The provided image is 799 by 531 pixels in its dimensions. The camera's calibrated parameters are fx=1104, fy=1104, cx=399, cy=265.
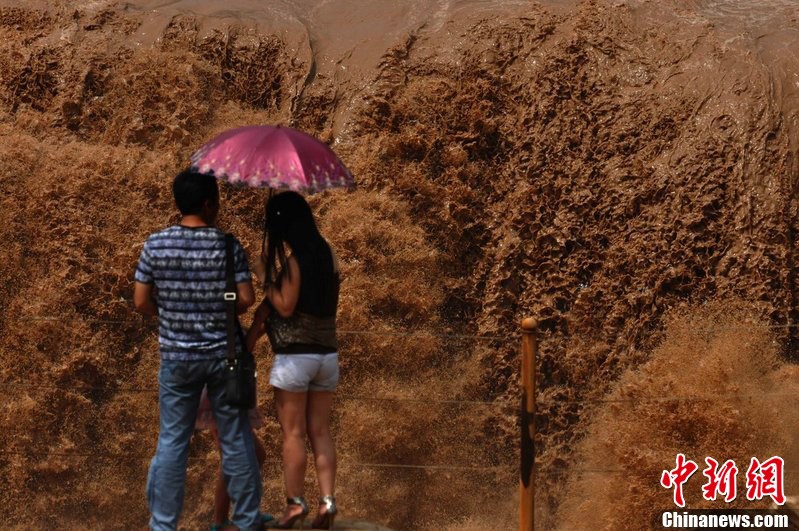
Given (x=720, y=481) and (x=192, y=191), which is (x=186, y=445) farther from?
(x=720, y=481)

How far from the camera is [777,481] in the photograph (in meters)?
5.74

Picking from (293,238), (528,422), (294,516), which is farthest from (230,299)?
(528,422)

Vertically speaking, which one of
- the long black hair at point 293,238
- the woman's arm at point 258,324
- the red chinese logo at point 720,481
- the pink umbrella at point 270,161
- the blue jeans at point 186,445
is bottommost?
the red chinese logo at point 720,481

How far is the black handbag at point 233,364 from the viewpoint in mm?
3996

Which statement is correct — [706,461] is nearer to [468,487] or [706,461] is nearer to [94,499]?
[468,487]

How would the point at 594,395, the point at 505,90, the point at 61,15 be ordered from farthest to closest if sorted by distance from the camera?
the point at 61,15, the point at 505,90, the point at 594,395

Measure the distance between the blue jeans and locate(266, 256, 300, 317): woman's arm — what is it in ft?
0.97

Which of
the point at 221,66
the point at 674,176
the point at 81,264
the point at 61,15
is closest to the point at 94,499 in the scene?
the point at 81,264

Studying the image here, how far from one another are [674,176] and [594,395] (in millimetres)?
1514

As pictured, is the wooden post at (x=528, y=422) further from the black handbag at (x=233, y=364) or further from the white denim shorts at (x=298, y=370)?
the black handbag at (x=233, y=364)

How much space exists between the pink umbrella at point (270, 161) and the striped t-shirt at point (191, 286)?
24 cm

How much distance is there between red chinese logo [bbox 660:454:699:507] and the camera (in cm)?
589

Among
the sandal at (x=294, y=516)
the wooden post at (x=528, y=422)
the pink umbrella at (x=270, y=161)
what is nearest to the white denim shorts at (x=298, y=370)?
the sandal at (x=294, y=516)

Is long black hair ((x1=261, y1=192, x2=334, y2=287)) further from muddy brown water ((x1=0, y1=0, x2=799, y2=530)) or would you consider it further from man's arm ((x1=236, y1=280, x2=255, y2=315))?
muddy brown water ((x1=0, y1=0, x2=799, y2=530))
